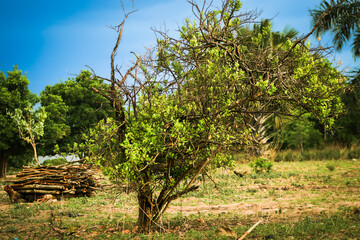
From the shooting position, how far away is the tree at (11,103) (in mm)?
19852

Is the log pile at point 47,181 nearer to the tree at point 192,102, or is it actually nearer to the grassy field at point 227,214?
the grassy field at point 227,214

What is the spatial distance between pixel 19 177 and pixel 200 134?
9.41 meters

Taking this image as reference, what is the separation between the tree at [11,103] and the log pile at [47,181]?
9.08 meters

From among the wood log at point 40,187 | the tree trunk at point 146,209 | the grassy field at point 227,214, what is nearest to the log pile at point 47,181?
the wood log at point 40,187

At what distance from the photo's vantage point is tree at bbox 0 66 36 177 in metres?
19.9

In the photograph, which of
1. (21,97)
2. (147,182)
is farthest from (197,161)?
(21,97)

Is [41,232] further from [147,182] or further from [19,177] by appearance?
[19,177]

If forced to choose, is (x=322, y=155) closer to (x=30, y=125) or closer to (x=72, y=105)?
(x=30, y=125)

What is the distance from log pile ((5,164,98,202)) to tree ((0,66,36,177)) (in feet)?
29.8

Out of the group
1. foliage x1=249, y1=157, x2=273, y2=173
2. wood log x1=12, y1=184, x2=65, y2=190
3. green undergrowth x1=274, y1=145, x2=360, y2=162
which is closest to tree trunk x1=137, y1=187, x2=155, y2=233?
wood log x1=12, y1=184, x2=65, y2=190

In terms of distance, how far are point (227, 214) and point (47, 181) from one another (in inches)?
285

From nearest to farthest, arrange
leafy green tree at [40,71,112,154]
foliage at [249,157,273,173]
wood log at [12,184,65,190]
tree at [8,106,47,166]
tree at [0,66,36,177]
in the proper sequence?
tree at [8,106,47,166]
wood log at [12,184,65,190]
foliage at [249,157,273,173]
tree at [0,66,36,177]
leafy green tree at [40,71,112,154]

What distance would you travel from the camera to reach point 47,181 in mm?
11523

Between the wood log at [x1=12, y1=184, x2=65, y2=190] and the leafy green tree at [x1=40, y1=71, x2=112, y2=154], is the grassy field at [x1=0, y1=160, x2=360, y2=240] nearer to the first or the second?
the wood log at [x1=12, y1=184, x2=65, y2=190]
